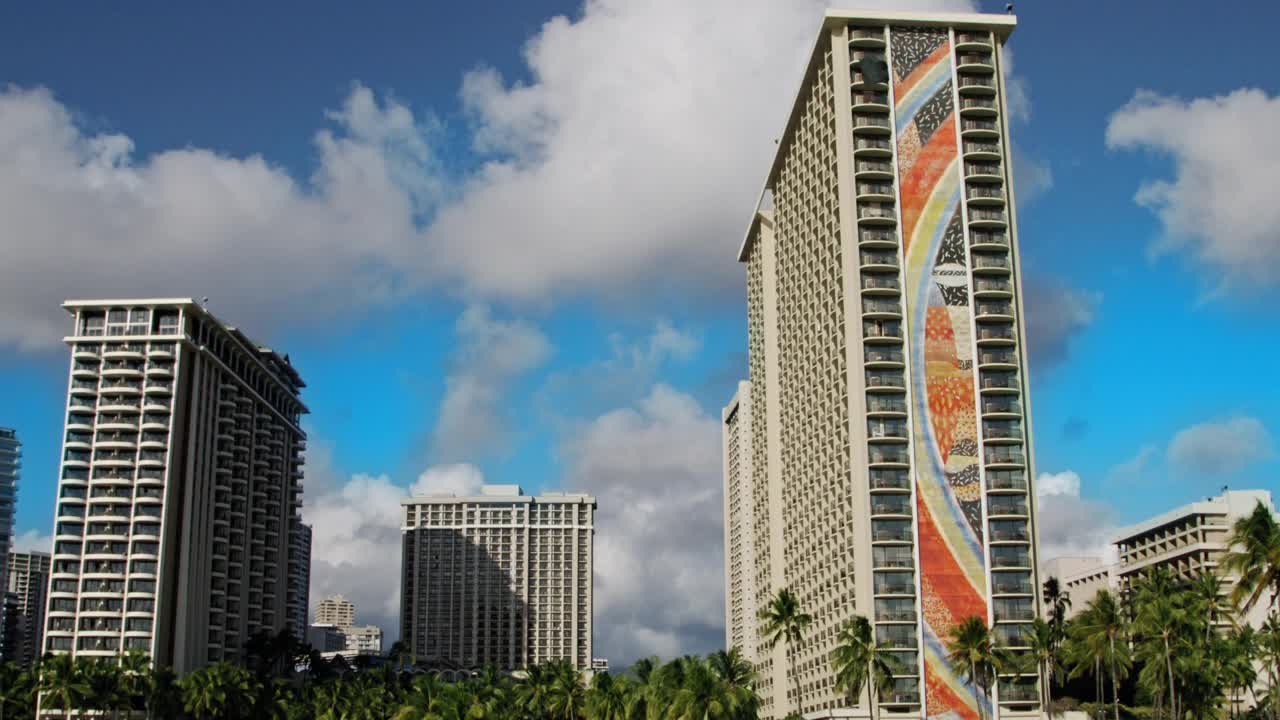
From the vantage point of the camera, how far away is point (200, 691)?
501 ft

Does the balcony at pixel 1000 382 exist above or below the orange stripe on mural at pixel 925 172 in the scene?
below

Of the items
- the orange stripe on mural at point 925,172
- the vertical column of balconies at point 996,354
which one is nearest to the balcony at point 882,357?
the vertical column of balconies at point 996,354

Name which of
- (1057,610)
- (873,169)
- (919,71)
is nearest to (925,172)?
(873,169)

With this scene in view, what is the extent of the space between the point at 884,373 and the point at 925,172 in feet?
68.6

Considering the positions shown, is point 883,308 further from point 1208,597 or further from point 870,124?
point 1208,597

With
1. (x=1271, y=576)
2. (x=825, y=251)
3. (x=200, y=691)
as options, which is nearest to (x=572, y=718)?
(x=200, y=691)

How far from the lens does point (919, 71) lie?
13462 cm

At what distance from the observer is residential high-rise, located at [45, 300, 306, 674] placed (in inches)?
6491

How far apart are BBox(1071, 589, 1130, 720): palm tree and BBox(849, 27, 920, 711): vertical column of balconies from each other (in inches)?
581

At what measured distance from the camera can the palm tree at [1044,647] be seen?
116688 millimetres

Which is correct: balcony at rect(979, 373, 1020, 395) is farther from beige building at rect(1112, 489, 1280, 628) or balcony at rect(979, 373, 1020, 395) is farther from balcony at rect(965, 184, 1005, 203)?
beige building at rect(1112, 489, 1280, 628)

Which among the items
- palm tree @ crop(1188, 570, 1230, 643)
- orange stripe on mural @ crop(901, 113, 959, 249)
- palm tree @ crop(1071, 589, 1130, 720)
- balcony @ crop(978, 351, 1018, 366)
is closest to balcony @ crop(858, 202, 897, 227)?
orange stripe on mural @ crop(901, 113, 959, 249)

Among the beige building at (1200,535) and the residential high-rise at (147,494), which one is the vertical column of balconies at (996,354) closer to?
the beige building at (1200,535)

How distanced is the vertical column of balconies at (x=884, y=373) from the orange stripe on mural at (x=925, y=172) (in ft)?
3.86
